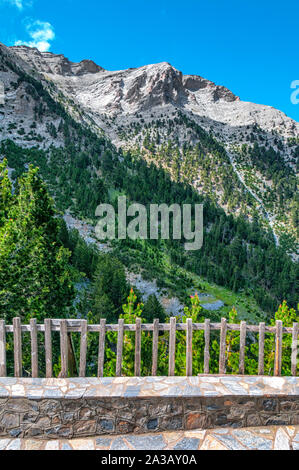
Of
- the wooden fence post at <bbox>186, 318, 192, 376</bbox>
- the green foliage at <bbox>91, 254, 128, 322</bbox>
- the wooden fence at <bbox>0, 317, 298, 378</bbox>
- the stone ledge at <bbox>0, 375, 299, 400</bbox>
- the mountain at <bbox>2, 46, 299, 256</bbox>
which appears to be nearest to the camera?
the stone ledge at <bbox>0, 375, 299, 400</bbox>

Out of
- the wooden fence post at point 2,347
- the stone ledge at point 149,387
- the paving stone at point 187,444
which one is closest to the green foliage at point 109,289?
the wooden fence post at point 2,347

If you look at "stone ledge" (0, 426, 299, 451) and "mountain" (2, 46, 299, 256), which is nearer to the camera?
"stone ledge" (0, 426, 299, 451)

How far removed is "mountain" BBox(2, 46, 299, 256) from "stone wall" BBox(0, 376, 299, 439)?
72.4 meters

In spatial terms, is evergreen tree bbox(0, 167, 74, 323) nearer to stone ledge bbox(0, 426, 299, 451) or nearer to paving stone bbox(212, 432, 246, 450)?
stone ledge bbox(0, 426, 299, 451)

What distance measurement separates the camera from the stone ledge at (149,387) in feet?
15.4

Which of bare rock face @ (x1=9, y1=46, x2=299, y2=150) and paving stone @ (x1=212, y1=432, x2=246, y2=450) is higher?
bare rock face @ (x1=9, y1=46, x2=299, y2=150)

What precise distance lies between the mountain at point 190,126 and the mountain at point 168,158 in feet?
1.80

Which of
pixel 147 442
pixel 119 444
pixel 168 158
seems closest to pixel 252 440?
pixel 147 442

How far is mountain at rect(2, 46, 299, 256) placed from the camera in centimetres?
9531

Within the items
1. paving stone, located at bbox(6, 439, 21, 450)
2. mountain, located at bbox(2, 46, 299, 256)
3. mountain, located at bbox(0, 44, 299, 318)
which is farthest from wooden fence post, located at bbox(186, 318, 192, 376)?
mountain, located at bbox(2, 46, 299, 256)

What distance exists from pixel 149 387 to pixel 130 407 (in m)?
0.46

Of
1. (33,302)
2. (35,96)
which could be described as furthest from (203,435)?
(35,96)

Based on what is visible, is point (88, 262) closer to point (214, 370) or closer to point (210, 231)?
point (214, 370)

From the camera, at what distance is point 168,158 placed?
105 metres
